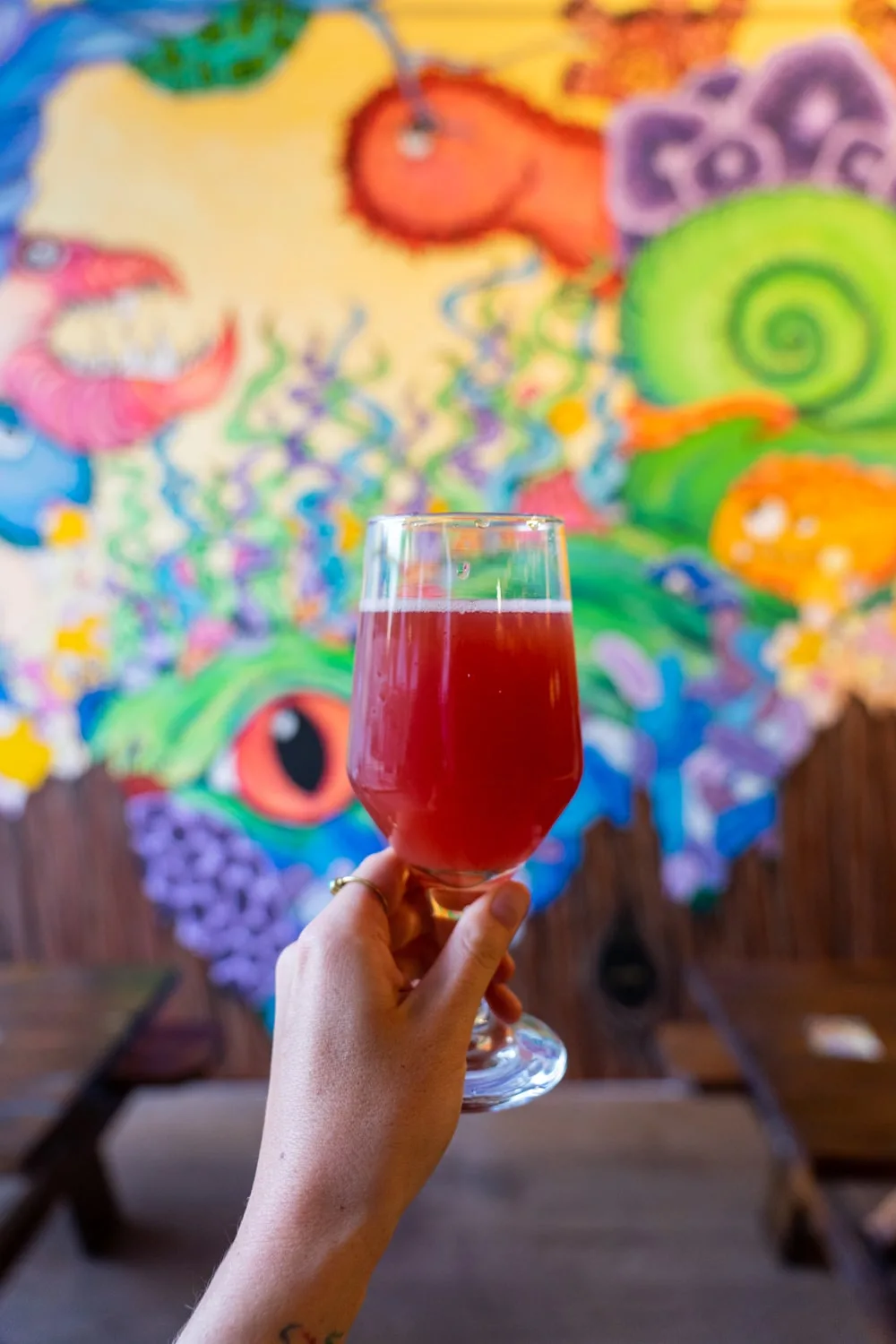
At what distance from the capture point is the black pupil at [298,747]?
9.21 feet

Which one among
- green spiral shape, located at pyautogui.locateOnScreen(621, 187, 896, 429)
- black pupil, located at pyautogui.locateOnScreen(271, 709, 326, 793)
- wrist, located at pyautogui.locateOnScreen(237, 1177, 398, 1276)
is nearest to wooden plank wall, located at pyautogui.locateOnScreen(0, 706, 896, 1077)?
black pupil, located at pyautogui.locateOnScreen(271, 709, 326, 793)

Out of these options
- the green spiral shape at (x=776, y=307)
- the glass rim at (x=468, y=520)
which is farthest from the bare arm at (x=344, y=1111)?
the green spiral shape at (x=776, y=307)

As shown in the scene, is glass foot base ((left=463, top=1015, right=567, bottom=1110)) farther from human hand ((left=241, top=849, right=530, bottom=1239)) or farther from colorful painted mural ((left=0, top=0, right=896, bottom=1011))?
colorful painted mural ((left=0, top=0, right=896, bottom=1011))

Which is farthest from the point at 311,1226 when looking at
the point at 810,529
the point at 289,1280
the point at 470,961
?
the point at 810,529

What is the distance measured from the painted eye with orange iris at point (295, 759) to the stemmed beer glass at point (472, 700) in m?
1.96

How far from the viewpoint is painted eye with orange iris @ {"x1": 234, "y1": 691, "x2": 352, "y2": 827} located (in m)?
2.80

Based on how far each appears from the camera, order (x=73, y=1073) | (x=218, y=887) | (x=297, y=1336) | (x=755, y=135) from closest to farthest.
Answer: (x=297, y=1336) < (x=73, y=1073) < (x=755, y=135) < (x=218, y=887)

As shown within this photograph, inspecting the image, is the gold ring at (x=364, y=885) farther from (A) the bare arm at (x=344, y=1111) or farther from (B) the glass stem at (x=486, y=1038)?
(B) the glass stem at (x=486, y=1038)

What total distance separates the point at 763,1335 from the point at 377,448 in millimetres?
2171

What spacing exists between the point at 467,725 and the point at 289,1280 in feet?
1.28

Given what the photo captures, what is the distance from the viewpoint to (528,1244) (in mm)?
2236

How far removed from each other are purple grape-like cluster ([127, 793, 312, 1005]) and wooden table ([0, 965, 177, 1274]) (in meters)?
0.65

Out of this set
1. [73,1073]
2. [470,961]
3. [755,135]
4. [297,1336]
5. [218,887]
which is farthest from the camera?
[218,887]

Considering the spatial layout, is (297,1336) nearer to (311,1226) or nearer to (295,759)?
(311,1226)
